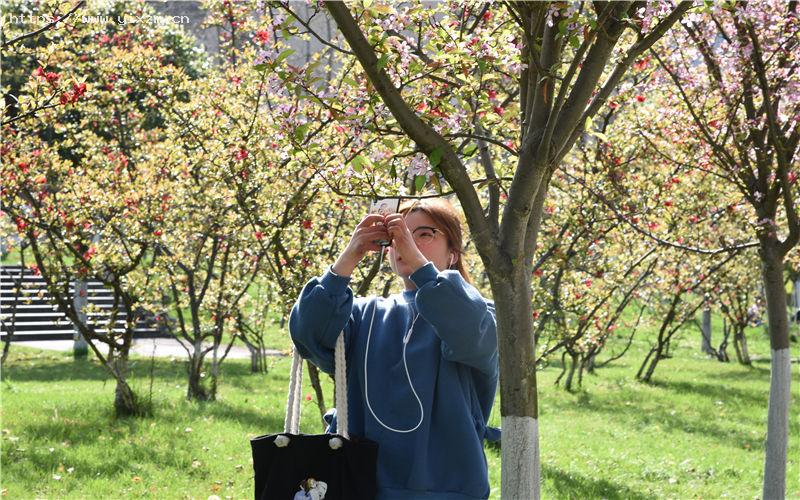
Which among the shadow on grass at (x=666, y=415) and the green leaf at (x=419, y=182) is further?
the shadow on grass at (x=666, y=415)

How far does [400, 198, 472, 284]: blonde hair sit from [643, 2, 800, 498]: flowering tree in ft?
10.2

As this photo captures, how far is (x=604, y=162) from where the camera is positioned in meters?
8.32

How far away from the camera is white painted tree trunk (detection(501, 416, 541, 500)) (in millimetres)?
2877

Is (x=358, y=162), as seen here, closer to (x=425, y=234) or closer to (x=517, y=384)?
(x=425, y=234)

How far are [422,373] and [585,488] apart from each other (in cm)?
534

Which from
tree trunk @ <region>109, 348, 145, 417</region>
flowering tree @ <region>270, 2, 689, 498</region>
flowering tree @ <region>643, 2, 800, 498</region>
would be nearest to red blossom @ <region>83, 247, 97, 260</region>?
tree trunk @ <region>109, 348, 145, 417</region>

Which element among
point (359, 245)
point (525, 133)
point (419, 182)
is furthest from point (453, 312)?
point (525, 133)

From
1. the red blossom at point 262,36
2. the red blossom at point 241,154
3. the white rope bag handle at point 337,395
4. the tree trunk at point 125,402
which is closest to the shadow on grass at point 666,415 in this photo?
the tree trunk at point 125,402

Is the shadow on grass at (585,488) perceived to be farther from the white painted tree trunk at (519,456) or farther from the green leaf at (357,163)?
the green leaf at (357,163)

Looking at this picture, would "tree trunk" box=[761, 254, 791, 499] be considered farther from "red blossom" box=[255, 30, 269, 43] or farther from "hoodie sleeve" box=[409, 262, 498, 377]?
"red blossom" box=[255, 30, 269, 43]

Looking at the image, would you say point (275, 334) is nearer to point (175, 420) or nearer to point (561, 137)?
point (175, 420)

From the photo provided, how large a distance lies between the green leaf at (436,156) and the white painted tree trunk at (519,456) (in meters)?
0.88

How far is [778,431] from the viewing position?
5.71 metres

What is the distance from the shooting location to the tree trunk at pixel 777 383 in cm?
569
